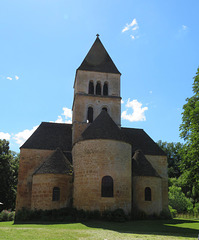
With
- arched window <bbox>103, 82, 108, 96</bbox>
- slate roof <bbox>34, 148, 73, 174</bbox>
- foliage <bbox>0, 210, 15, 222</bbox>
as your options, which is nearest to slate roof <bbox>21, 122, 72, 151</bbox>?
slate roof <bbox>34, 148, 73, 174</bbox>

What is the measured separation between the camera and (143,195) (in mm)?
25750

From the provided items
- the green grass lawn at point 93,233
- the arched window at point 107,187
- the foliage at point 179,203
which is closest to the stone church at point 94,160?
the arched window at point 107,187

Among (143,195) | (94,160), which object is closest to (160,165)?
(143,195)

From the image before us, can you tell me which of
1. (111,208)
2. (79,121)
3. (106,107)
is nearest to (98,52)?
(106,107)

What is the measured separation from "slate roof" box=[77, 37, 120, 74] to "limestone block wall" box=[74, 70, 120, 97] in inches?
21.7

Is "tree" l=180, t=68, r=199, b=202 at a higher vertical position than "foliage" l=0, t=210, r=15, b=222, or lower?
higher

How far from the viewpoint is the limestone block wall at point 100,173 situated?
853 inches

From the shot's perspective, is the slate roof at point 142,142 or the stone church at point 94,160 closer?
the stone church at point 94,160

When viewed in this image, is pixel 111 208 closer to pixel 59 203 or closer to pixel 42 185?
pixel 59 203

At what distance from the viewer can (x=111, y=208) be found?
2139cm

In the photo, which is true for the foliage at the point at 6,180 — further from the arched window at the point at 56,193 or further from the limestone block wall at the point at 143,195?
the limestone block wall at the point at 143,195

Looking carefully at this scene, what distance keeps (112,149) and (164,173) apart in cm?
1121

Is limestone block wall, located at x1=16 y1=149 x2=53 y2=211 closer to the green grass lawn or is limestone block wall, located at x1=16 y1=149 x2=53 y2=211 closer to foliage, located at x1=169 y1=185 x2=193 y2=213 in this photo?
the green grass lawn

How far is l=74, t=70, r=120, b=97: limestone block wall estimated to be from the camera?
31875mm
